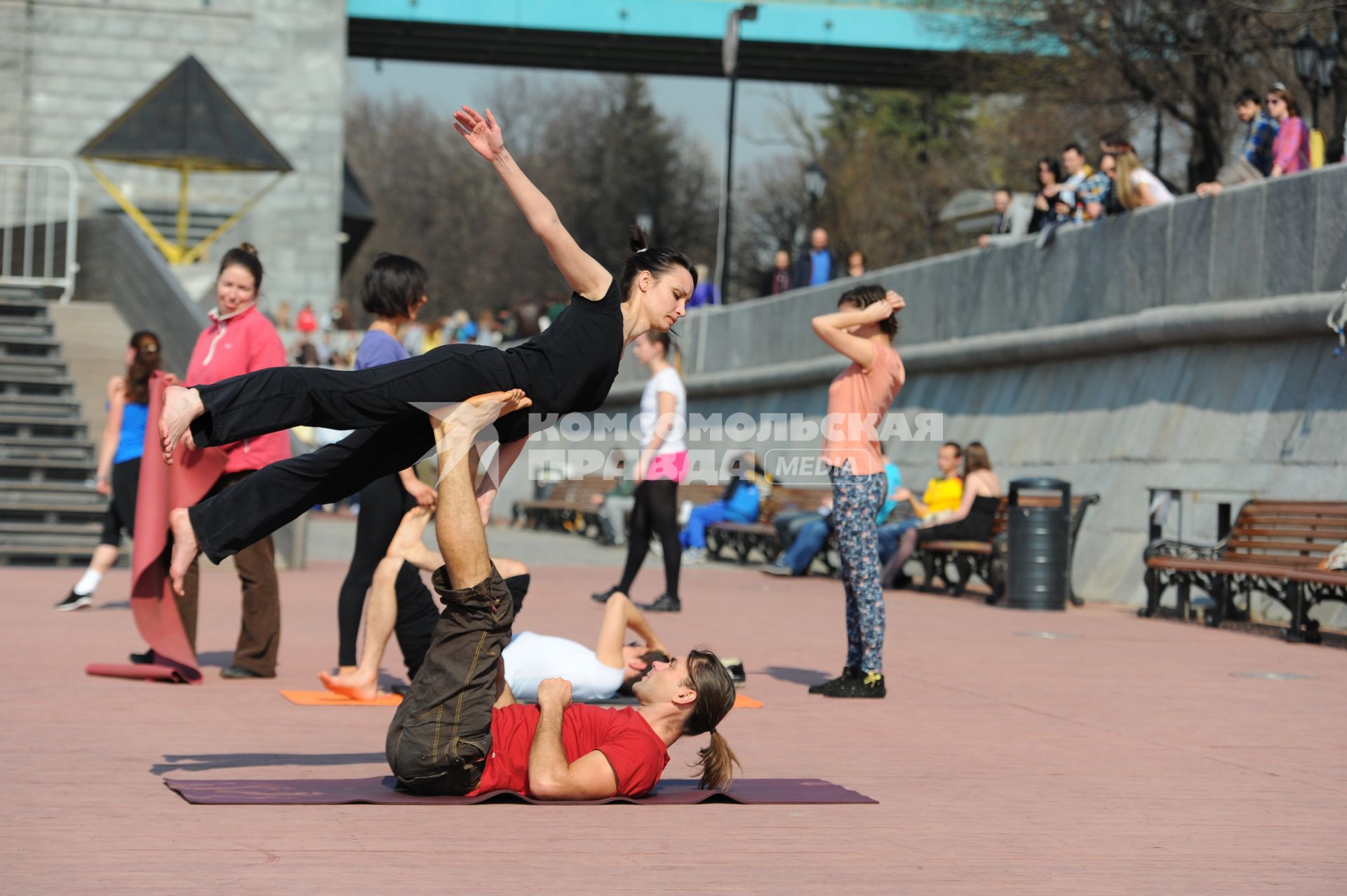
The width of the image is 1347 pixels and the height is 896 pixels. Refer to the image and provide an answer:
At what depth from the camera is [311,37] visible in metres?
39.2

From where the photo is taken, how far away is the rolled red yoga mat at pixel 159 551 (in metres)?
8.05

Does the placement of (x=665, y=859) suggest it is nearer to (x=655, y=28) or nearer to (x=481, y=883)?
(x=481, y=883)

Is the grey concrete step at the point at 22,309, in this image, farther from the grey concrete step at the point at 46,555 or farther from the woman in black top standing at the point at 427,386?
the woman in black top standing at the point at 427,386

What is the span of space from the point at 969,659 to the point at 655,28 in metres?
35.5

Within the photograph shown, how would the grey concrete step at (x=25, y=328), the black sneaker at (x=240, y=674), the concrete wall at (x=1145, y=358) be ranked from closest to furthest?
the black sneaker at (x=240, y=674) < the concrete wall at (x=1145, y=358) < the grey concrete step at (x=25, y=328)

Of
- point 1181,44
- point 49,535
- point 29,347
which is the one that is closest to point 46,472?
point 49,535

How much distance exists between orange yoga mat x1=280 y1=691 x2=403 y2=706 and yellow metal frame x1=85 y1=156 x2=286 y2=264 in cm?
2407

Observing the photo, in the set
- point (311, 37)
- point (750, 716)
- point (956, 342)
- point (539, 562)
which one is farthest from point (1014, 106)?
point (750, 716)

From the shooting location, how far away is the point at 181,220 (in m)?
32.8

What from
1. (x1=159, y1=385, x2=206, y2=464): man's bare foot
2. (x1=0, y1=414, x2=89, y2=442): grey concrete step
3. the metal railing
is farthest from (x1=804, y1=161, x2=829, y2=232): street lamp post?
(x1=159, y1=385, x2=206, y2=464): man's bare foot

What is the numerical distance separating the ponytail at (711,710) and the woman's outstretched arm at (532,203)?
1289 mm

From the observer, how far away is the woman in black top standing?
563cm

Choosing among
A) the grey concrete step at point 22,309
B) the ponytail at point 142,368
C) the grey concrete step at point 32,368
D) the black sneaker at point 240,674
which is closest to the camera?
the black sneaker at point 240,674

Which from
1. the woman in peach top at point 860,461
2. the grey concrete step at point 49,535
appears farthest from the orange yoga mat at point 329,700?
the grey concrete step at point 49,535
